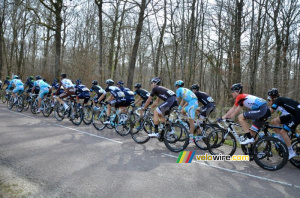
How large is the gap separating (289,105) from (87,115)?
804 centimetres

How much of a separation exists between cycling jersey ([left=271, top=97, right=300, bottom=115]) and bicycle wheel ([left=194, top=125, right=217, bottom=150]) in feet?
6.33

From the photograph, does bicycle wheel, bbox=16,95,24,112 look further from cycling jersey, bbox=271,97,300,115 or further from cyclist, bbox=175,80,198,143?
cycling jersey, bbox=271,97,300,115

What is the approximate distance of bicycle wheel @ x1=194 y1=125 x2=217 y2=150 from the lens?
22.9 ft

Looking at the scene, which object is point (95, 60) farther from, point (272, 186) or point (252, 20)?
point (272, 186)

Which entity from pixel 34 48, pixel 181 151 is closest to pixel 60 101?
pixel 181 151

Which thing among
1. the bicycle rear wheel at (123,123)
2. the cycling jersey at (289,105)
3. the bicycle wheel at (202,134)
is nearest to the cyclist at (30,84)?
the bicycle rear wheel at (123,123)

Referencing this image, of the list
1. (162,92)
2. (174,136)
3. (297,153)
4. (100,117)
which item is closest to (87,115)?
(100,117)

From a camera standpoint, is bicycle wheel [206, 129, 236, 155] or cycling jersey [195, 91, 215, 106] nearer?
bicycle wheel [206, 129, 236, 155]

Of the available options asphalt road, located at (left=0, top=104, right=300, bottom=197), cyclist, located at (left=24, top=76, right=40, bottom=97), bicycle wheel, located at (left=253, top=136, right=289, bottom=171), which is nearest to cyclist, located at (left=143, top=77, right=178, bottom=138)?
asphalt road, located at (left=0, top=104, right=300, bottom=197)

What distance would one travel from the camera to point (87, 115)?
34.3ft

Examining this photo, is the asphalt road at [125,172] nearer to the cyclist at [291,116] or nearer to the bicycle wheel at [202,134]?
the bicycle wheel at [202,134]

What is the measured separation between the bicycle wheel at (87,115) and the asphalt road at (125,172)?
10.2 ft

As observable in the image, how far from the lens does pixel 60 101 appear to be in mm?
11000

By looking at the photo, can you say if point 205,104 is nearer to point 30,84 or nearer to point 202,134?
point 202,134
